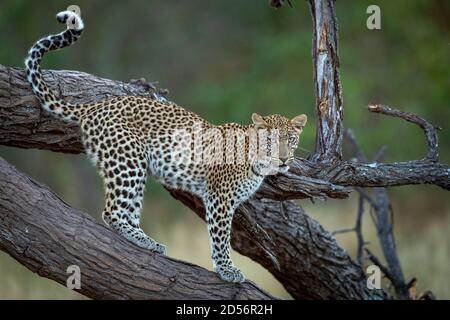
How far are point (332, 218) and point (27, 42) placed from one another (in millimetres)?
7156

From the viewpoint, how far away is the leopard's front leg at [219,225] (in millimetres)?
6777

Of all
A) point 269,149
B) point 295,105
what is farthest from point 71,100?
point 295,105

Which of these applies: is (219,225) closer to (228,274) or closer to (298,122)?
(228,274)

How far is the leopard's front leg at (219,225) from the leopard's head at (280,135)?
1.80 ft

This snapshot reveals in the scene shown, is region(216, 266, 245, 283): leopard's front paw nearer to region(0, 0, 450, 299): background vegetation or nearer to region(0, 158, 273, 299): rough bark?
region(0, 158, 273, 299): rough bark

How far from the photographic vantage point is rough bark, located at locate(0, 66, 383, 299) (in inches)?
270

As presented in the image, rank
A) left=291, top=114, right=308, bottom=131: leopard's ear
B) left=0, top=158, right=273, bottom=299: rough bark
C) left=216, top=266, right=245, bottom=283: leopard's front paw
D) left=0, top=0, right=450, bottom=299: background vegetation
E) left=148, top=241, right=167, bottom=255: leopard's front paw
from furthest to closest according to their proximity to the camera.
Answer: left=0, top=0, right=450, bottom=299: background vegetation
left=216, top=266, right=245, bottom=283: leopard's front paw
left=148, top=241, right=167, bottom=255: leopard's front paw
left=291, top=114, right=308, bottom=131: leopard's ear
left=0, top=158, right=273, bottom=299: rough bark

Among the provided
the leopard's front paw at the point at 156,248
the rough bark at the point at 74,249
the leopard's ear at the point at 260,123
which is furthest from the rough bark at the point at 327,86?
the rough bark at the point at 74,249

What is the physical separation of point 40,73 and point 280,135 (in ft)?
6.40

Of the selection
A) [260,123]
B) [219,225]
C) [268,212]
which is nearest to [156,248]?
[219,225]

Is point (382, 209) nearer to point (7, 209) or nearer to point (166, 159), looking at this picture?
point (166, 159)

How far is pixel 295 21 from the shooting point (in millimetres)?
20281

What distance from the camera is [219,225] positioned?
679 centimetres

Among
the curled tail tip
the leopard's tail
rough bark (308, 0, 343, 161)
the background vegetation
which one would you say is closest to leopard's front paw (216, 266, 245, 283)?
rough bark (308, 0, 343, 161)
